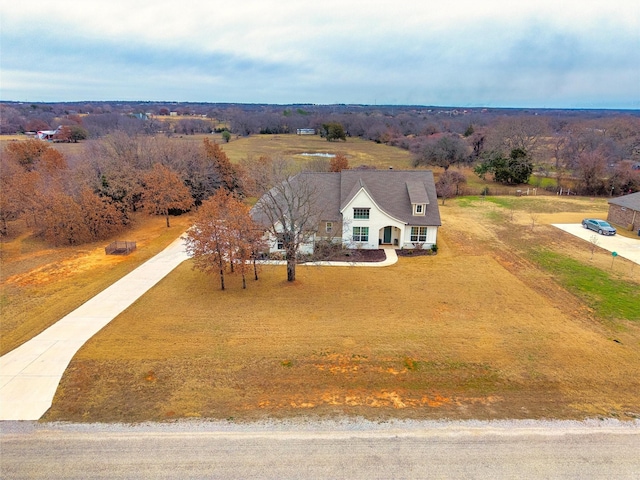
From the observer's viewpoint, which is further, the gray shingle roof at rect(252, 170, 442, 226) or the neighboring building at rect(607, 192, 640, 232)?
the neighboring building at rect(607, 192, 640, 232)

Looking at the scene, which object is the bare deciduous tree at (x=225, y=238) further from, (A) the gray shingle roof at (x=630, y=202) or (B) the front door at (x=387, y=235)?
(A) the gray shingle roof at (x=630, y=202)

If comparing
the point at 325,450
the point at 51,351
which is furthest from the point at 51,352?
the point at 325,450

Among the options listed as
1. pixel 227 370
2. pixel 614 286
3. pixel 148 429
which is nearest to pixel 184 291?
pixel 227 370

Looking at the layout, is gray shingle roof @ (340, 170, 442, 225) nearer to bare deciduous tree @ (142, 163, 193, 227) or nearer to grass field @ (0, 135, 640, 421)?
grass field @ (0, 135, 640, 421)

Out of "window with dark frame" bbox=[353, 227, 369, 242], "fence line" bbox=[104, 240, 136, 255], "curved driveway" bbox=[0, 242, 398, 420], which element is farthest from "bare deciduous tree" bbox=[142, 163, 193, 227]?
"window with dark frame" bbox=[353, 227, 369, 242]

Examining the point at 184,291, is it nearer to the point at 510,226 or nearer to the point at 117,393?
the point at 117,393
